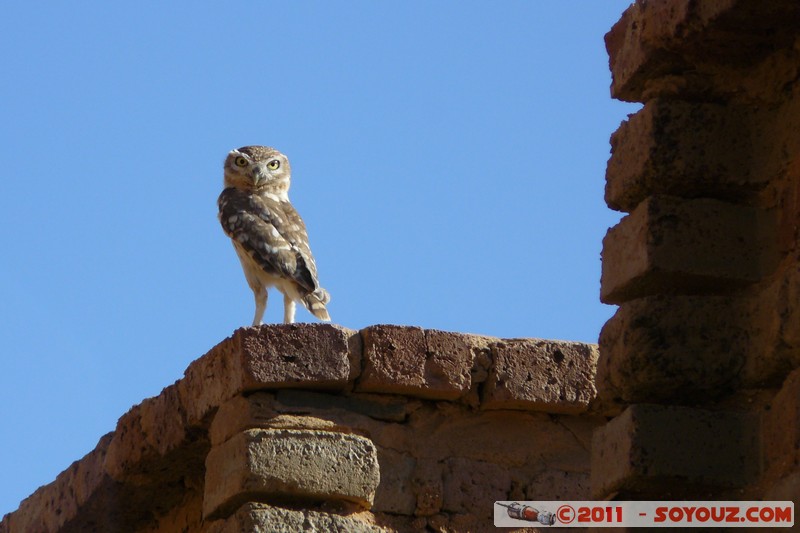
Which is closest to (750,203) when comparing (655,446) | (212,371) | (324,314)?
(655,446)

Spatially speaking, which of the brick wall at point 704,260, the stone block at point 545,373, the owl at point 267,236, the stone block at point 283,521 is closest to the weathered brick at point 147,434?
the stone block at point 283,521

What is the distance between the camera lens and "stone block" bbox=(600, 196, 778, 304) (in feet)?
16.7

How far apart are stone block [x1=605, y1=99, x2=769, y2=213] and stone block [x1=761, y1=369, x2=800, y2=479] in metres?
0.76

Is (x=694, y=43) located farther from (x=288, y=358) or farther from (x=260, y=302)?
(x=260, y=302)

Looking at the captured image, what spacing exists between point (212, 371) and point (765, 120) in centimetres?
315

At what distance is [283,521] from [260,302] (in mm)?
5152

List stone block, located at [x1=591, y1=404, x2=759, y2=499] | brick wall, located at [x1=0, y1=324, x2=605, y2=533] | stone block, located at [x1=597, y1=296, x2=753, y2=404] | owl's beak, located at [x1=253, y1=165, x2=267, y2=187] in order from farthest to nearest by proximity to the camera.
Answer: owl's beak, located at [x1=253, y1=165, x2=267, y2=187], brick wall, located at [x1=0, y1=324, x2=605, y2=533], stone block, located at [x1=597, y1=296, x2=753, y2=404], stone block, located at [x1=591, y1=404, x2=759, y2=499]

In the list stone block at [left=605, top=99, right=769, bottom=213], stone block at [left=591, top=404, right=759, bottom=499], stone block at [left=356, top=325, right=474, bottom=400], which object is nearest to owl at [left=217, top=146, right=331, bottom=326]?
stone block at [left=356, top=325, right=474, bottom=400]

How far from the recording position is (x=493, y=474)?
7504 millimetres

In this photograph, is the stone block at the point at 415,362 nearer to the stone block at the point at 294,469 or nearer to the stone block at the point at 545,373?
the stone block at the point at 545,373

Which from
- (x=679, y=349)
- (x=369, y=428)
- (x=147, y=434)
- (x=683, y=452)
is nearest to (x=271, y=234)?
(x=147, y=434)

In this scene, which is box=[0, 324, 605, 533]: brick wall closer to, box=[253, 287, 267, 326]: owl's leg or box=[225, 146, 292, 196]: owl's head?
box=[253, 287, 267, 326]: owl's leg

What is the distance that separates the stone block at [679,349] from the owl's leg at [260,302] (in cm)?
678

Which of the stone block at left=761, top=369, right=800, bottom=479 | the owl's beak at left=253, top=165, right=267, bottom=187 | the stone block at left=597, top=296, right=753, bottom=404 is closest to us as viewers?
the stone block at left=761, top=369, right=800, bottom=479
